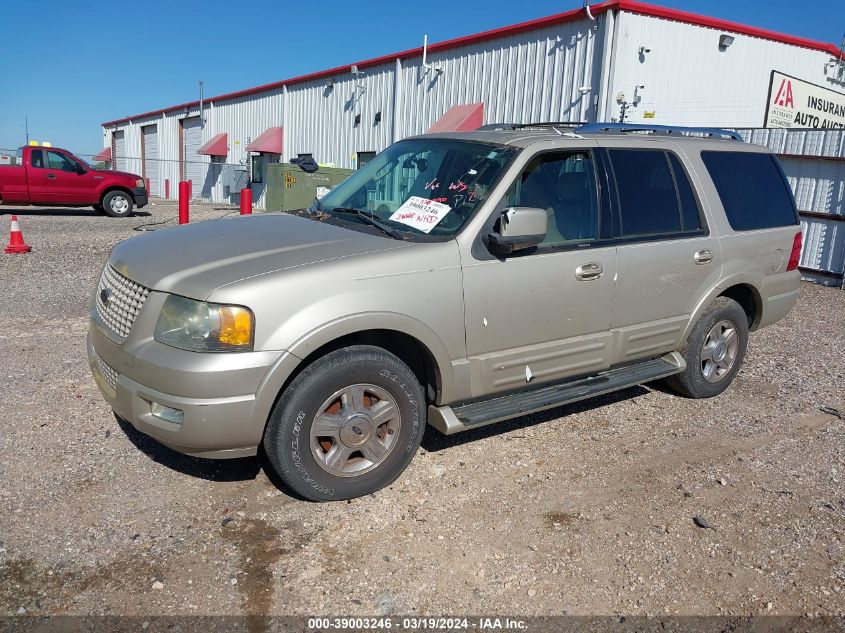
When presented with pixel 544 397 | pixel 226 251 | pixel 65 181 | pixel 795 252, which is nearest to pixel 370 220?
pixel 226 251

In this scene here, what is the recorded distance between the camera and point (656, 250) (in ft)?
14.8

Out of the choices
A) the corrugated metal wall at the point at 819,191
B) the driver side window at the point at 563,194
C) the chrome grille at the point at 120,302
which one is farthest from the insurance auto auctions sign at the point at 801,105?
the chrome grille at the point at 120,302

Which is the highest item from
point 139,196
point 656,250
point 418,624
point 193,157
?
point 193,157

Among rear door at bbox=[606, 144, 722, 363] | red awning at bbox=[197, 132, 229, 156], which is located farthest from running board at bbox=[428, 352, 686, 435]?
red awning at bbox=[197, 132, 229, 156]

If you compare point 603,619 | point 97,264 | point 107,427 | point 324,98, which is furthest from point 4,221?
point 603,619

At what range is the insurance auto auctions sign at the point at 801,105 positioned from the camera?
16.4 m

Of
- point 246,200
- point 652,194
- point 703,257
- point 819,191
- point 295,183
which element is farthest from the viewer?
point 295,183

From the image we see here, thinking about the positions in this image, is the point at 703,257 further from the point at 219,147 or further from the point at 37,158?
the point at 219,147

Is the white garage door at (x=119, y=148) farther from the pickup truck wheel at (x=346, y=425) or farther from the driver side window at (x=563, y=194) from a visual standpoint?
the pickup truck wheel at (x=346, y=425)

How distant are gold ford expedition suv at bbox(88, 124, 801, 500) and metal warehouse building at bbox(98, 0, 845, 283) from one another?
22.7 ft

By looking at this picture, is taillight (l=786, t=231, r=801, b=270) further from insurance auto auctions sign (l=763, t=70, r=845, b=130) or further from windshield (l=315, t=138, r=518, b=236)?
insurance auto auctions sign (l=763, t=70, r=845, b=130)

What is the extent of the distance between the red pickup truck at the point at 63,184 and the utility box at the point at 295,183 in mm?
5496

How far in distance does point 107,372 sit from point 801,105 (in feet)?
61.4

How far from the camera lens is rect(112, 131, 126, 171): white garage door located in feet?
155
